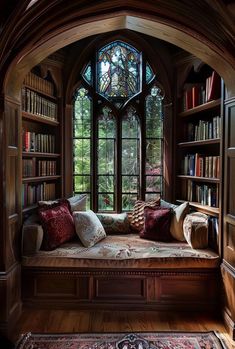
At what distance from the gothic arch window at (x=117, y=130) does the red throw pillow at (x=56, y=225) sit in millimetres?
758

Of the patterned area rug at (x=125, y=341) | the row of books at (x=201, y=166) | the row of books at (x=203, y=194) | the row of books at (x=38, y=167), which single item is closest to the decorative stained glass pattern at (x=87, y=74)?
the row of books at (x=38, y=167)

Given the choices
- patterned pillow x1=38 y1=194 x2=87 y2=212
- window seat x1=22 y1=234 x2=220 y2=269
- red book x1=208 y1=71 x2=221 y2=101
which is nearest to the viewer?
window seat x1=22 y1=234 x2=220 y2=269

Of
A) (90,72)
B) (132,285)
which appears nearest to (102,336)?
(132,285)

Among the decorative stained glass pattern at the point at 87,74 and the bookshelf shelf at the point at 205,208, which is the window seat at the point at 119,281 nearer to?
the bookshelf shelf at the point at 205,208

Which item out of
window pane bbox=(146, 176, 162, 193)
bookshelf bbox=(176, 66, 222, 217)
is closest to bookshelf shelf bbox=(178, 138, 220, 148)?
bookshelf bbox=(176, 66, 222, 217)

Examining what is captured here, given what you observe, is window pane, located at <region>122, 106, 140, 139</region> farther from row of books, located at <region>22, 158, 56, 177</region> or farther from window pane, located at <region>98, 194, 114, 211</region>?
row of books, located at <region>22, 158, 56, 177</region>

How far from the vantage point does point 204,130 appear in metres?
3.69

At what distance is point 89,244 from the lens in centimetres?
347

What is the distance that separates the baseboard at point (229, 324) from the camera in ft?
8.93

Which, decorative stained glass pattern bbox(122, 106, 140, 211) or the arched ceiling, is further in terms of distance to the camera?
decorative stained glass pattern bbox(122, 106, 140, 211)

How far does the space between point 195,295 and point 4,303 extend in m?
1.85

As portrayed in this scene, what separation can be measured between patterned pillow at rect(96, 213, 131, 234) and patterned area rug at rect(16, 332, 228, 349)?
1449 mm

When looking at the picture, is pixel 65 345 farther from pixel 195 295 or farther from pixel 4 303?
pixel 195 295

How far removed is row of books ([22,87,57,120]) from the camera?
11.5 feet
